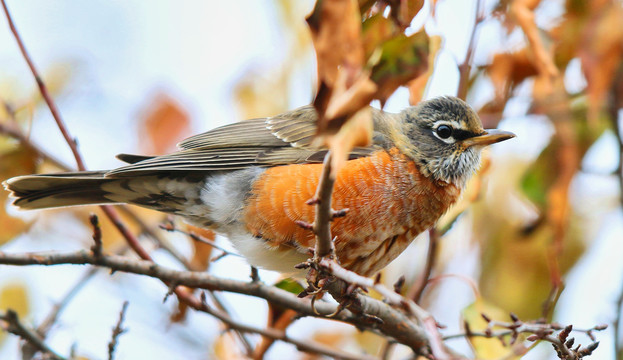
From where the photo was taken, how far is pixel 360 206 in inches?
133

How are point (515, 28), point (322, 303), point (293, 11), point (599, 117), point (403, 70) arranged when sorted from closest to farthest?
point (403, 70)
point (322, 303)
point (515, 28)
point (599, 117)
point (293, 11)

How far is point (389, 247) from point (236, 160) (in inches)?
41.4

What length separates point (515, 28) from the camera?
143 inches

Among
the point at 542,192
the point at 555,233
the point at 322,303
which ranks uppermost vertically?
the point at 542,192

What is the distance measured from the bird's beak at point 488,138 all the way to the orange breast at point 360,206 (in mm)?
414

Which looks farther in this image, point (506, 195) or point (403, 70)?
point (506, 195)

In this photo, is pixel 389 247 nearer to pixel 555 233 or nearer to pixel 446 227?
pixel 446 227

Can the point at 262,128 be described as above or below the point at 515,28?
below

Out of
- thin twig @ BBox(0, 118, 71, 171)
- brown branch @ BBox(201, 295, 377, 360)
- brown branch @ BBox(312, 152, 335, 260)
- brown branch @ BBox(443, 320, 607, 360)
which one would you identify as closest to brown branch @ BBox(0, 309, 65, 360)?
brown branch @ BBox(201, 295, 377, 360)

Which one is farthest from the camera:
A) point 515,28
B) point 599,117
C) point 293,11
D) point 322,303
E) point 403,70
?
point 293,11

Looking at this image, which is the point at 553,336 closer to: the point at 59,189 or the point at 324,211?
the point at 324,211

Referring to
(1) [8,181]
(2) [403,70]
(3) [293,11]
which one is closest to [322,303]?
(2) [403,70]

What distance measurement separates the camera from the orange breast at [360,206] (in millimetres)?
3385

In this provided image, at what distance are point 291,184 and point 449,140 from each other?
1.14 metres
